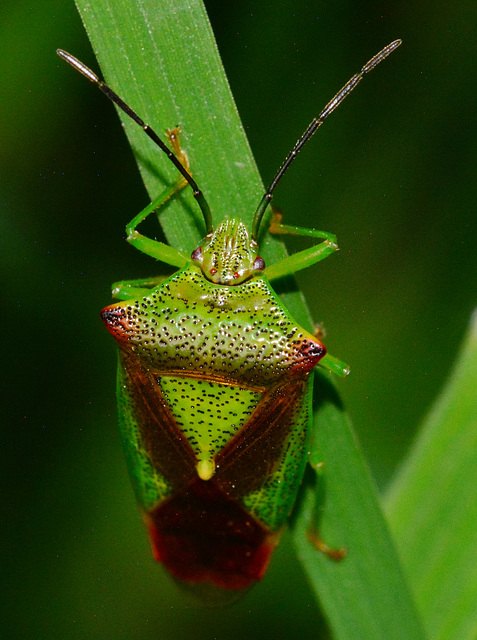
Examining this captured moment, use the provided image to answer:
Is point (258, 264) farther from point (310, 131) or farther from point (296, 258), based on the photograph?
point (310, 131)

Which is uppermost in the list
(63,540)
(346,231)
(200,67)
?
(200,67)

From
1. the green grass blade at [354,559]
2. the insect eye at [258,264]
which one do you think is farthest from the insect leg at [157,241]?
the green grass blade at [354,559]

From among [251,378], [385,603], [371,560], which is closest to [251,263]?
[251,378]

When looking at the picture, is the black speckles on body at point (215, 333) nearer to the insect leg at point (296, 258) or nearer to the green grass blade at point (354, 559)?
the insect leg at point (296, 258)

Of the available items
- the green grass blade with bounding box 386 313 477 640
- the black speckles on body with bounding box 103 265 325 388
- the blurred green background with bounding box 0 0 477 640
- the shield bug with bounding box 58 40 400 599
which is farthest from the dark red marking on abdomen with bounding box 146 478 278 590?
the blurred green background with bounding box 0 0 477 640

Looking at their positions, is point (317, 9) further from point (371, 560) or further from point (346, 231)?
point (371, 560)

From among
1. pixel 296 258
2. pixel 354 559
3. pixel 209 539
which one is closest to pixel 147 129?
pixel 296 258
